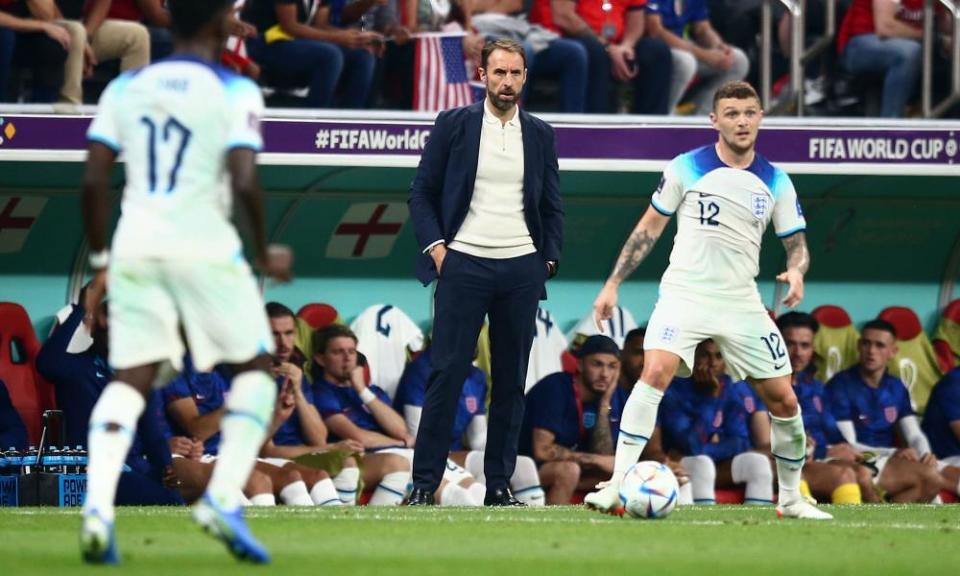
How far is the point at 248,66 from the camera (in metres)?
10.7

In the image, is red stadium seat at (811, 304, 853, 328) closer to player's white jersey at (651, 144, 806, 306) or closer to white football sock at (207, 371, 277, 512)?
player's white jersey at (651, 144, 806, 306)

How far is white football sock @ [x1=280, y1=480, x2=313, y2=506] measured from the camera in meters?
9.59

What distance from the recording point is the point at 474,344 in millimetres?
8352

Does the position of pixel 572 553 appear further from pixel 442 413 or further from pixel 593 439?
pixel 593 439

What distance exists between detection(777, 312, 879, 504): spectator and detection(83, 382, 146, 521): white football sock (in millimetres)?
6259

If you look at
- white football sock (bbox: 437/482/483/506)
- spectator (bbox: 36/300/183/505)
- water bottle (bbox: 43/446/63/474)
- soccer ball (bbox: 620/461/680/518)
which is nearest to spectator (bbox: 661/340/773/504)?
white football sock (bbox: 437/482/483/506)

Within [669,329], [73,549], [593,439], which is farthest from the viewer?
[593,439]

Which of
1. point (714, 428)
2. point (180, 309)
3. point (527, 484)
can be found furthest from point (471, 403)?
point (180, 309)

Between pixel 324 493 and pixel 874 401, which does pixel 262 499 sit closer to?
pixel 324 493

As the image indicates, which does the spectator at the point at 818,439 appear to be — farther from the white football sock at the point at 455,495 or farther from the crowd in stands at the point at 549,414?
the white football sock at the point at 455,495

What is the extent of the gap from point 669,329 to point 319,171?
3770 millimetres

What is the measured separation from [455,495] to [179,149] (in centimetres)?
492

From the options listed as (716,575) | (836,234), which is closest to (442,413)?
(716,575)

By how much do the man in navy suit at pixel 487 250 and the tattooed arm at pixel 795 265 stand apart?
1.29m
